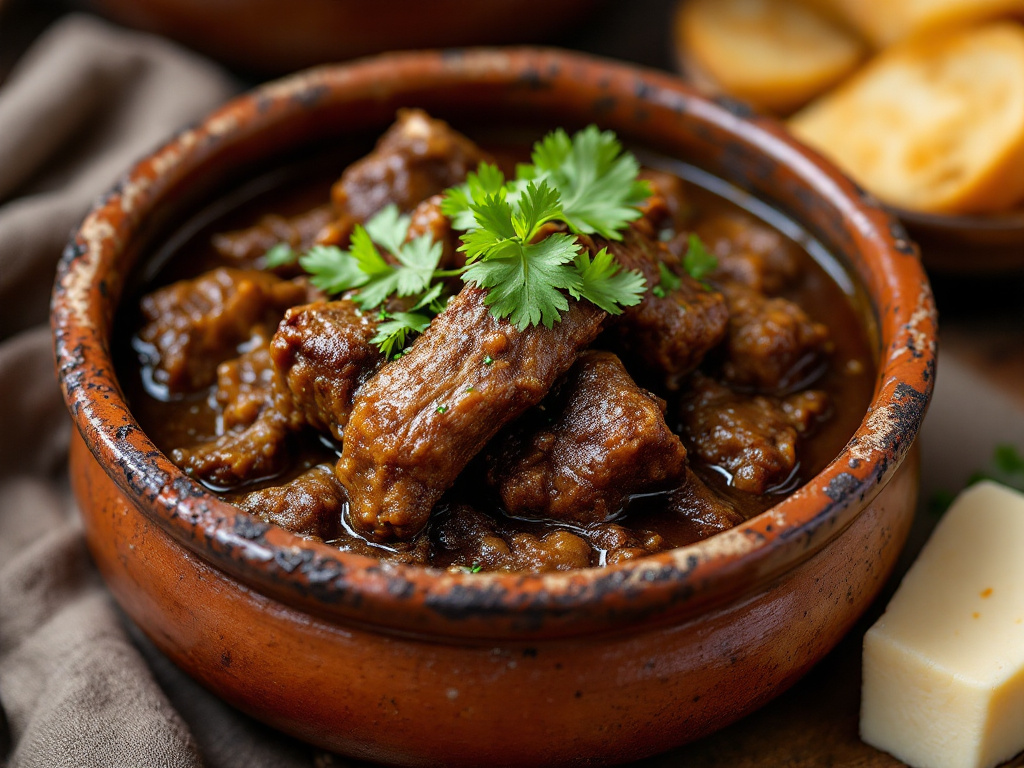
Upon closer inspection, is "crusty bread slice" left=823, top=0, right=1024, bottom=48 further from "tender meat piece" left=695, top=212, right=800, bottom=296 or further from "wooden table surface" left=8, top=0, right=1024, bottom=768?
"tender meat piece" left=695, top=212, right=800, bottom=296

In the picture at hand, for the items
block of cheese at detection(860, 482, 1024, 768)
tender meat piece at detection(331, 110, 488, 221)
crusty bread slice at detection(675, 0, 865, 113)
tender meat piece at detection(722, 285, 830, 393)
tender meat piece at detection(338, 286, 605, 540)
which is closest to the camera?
tender meat piece at detection(338, 286, 605, 540)

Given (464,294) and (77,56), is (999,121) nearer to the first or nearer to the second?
(464,294)

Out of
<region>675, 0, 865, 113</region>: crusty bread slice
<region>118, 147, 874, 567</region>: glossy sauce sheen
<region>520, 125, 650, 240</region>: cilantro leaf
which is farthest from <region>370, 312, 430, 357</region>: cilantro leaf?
<region>675, 0, 865, 113</region>: crusty bread slice

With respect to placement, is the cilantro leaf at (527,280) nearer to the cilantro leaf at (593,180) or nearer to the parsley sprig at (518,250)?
the parsley sprig at (518,250)

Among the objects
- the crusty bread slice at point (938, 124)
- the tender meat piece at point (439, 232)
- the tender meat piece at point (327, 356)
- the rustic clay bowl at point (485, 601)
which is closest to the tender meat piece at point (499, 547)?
the rustic clay bowl at point (485, 601)

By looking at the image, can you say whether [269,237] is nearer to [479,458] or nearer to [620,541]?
[479,458]

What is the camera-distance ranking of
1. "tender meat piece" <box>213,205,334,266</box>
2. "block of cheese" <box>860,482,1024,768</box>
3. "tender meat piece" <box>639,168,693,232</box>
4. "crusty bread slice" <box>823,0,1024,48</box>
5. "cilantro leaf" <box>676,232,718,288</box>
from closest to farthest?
1. "block of cheese" <box>860,482,1024,768</box>
2. "cilantro leaf" <box>676,232,718,288</box>
3. "tender meat piece" <box>213,205,334,266</box>
4. "tender meat piece" <box>639,168,693,232</box>
5. "crusty bread slice" <box>823,0,1024,48</box>
